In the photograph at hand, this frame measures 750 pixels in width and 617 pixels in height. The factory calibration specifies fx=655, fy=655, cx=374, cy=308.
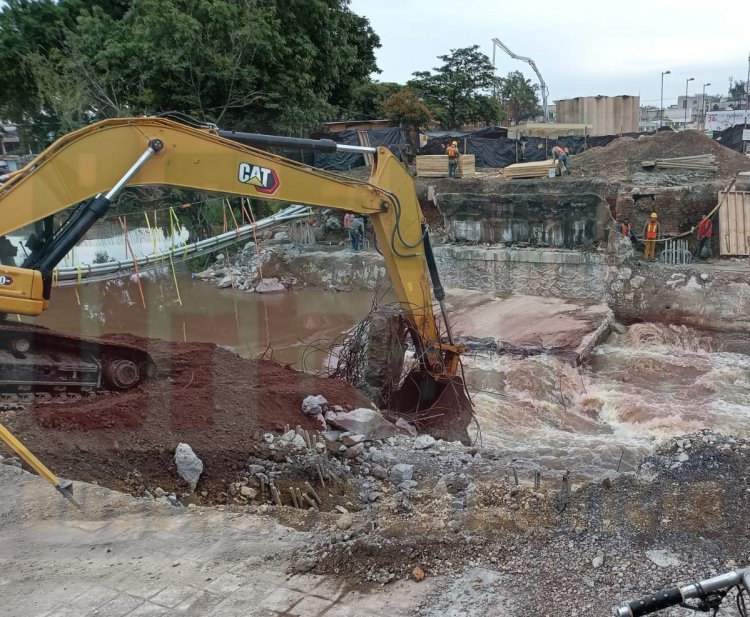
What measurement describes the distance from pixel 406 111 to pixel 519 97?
29.5m

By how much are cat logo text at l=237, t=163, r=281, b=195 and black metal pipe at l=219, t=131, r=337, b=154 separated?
0.28 metres

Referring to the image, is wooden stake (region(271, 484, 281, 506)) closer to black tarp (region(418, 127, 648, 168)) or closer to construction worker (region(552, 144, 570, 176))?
construction worker (region(552, 144, 570, 176))

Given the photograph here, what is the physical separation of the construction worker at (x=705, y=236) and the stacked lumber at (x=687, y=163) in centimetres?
340

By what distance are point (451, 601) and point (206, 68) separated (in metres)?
20.8

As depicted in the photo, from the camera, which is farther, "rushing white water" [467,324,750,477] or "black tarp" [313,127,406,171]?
"black tarp" [313,127,406,171]

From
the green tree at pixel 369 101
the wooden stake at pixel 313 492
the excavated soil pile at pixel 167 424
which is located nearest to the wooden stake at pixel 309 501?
the wooden stake at pixel 313 492

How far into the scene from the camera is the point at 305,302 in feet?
61.9

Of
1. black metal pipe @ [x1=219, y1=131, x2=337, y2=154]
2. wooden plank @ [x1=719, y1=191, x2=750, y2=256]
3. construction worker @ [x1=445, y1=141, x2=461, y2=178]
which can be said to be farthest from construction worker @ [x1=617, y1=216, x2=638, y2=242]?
black metal pipe @ [x1=219, y1=131, x2=337, y2=154]

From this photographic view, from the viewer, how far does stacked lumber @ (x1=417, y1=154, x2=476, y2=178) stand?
20845mm

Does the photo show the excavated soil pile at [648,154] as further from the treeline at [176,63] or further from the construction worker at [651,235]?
the treeline at [176,63]

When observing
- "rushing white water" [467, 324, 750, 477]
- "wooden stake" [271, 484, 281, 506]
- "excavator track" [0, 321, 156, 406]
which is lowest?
"rushing white water" [467, 324, 750, 477]

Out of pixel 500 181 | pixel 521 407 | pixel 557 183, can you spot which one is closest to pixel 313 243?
pixel 500 181

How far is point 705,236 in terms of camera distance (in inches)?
615

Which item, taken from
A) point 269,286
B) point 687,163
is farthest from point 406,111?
point 687,163
